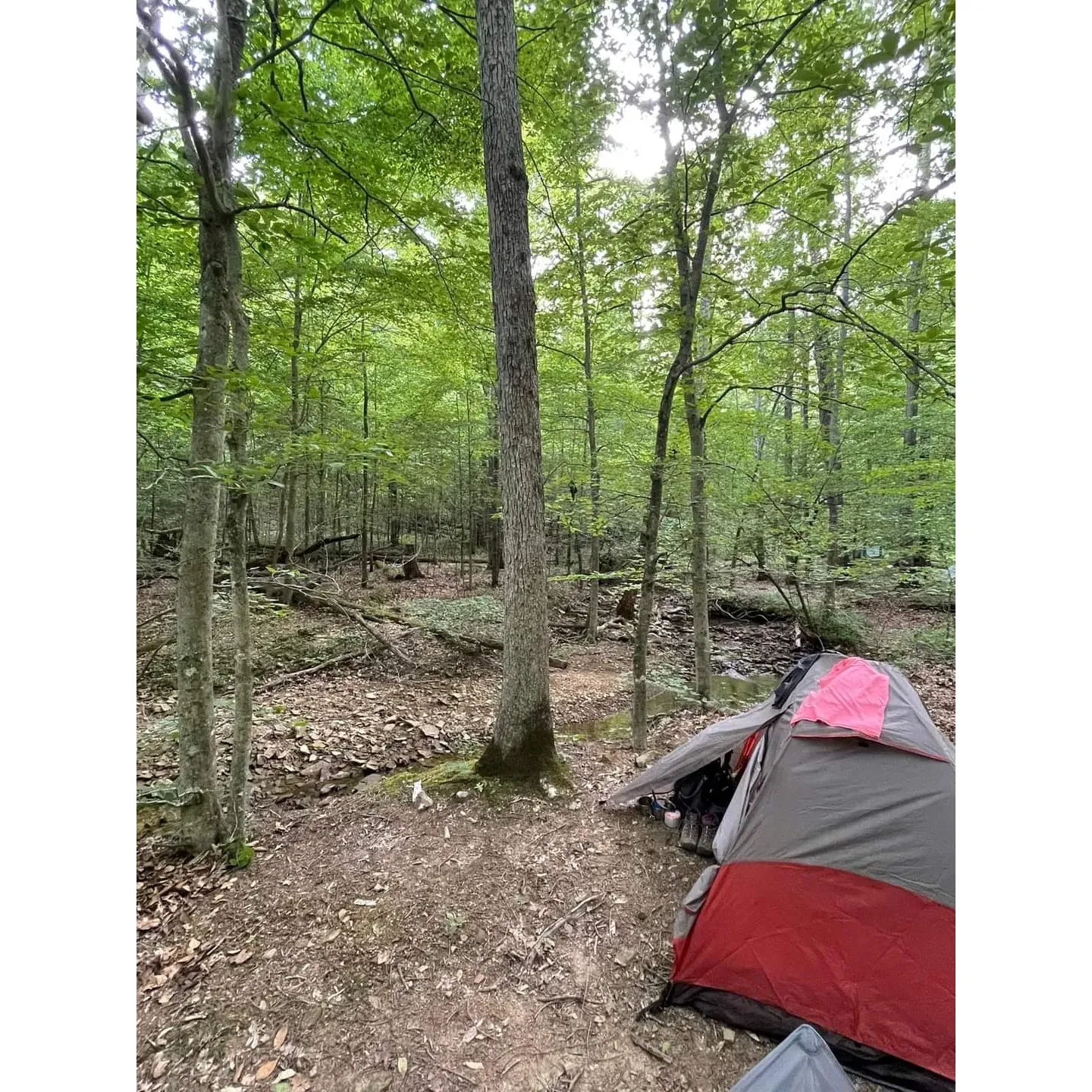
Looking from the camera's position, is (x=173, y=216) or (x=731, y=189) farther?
(x=731, y=189)

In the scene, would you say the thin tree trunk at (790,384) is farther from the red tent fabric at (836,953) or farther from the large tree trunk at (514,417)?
the red tent fabric at (836,953)

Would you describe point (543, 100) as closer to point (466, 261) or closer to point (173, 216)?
point (466, 261)

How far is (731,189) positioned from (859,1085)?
569 cm

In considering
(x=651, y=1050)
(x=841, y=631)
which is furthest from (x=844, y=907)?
(x=841, y=631)

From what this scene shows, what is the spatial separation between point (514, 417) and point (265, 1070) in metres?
3.55

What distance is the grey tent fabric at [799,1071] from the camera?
1.37 metres

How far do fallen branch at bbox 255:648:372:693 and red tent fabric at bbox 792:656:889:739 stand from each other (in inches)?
234

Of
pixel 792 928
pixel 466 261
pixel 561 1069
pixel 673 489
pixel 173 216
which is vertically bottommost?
pixel 561 1069

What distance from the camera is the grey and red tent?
1.84 meters

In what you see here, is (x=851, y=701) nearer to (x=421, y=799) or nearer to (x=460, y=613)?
(x=421, y=799)

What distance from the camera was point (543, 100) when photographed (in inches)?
161
